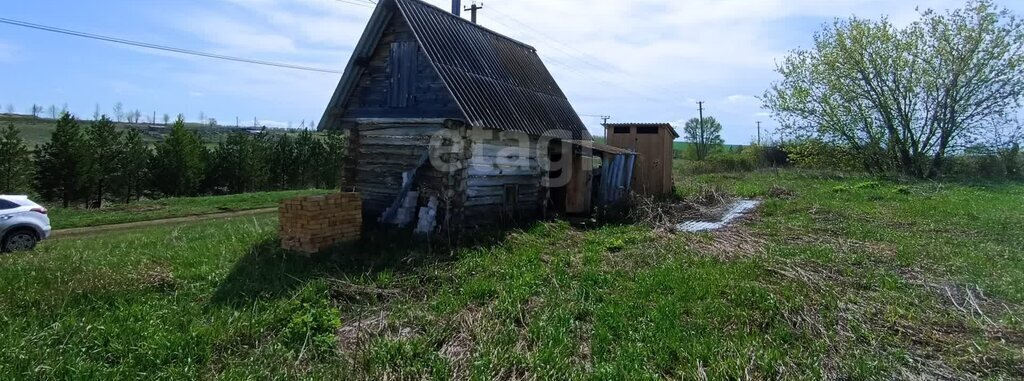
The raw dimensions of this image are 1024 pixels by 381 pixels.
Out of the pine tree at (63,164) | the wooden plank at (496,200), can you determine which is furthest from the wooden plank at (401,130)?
the pine tree at (63,164)

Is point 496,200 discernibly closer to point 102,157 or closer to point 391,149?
point 391,149

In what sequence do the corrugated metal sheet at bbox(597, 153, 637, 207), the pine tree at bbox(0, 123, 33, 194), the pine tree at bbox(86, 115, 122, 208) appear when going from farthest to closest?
the pine tree at bbox(86, 115, 122, 208) → the pine tree at bbox(0, 123, 33, 194) → the corrugated metal sheet at bbox(597, 153, 637, 207)

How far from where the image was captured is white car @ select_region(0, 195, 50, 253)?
34.5 ft

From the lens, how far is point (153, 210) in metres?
19.2

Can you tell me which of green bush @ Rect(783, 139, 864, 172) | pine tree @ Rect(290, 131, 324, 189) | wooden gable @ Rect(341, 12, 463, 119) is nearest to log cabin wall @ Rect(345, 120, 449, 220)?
wooden gable @ Rect(341, 12, 463, 119)

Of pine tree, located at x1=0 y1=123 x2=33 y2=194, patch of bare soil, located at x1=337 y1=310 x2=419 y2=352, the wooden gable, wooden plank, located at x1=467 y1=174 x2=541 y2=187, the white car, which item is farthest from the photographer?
pine tree, located at x1=0 y1=123 x2=33 y2=194

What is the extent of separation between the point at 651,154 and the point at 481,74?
272 inches

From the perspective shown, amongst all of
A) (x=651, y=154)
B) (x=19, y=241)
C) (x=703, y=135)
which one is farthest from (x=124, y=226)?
(x=703, y=135)

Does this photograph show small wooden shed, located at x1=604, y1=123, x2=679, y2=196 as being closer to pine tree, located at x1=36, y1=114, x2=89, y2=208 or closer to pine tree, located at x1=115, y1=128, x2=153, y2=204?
pine tree, located at x1=36, y1=114, x2=89, y2=208

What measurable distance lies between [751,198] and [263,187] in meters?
27.9

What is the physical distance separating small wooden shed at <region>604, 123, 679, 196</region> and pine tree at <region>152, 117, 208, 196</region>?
23.4 meters

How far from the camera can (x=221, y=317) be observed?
5.34 m

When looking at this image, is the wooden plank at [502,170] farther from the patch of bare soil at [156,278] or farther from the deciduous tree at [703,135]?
the deciduous tree at [703,135]

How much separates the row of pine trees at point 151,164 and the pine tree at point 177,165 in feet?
0.14
